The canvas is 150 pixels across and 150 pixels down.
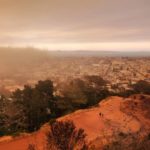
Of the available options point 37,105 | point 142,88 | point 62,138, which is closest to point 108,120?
point 37,105

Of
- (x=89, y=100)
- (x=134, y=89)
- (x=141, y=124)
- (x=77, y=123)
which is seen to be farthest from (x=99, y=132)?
(x=134, y=89)

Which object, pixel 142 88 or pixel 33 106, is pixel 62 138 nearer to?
pixel 33 106

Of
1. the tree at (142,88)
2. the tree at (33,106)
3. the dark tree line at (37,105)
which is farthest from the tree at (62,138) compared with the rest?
the tree at (142,88)

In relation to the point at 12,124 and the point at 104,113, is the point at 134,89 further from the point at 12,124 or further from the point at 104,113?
the point at 12,124

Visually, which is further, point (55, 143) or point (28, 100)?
point (28, 100)

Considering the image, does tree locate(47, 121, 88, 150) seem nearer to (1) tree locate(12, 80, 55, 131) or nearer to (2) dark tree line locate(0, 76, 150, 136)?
(2) dark tree line locate(0, 76, 150, 136)

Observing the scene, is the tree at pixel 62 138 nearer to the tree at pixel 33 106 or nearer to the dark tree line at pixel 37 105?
the dark tree line at pixel 37 105

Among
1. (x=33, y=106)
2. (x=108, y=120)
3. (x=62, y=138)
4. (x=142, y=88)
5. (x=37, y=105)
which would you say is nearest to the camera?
(x=62, y=138)

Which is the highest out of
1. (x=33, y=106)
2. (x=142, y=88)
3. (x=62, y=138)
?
(x=62, y=138)
